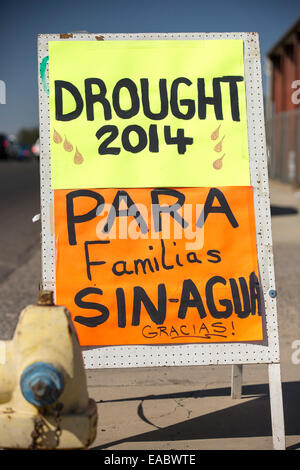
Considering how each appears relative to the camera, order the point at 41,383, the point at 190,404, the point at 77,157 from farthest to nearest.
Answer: the point at 190,404 → the point at 77,157 → the point at 41,383

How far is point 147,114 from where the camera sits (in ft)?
12.3

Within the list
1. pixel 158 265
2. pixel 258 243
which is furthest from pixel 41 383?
pixel 258 243

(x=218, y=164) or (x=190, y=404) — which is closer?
(x=218, y=164)

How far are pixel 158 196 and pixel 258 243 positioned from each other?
0.58 meters

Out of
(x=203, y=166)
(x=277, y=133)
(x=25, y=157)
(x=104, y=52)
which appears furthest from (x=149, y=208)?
(x=25, y=157)

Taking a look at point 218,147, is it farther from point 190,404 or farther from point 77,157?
point 190,404

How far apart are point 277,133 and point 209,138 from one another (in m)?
26.6

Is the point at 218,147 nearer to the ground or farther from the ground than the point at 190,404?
farther from the ground

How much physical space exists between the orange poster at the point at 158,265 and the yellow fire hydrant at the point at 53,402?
2.78 ft

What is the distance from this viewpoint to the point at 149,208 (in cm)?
373

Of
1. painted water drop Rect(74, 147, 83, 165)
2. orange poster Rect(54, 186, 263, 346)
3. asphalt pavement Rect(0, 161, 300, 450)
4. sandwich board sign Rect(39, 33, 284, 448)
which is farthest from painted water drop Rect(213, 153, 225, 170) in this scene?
asphalt pavement Rect(0, 161, 300, 450)

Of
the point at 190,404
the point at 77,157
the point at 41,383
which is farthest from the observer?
the point at 190,404

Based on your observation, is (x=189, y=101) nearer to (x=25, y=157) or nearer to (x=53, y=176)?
(x=53, y=176)

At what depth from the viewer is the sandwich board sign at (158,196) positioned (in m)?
3.70
